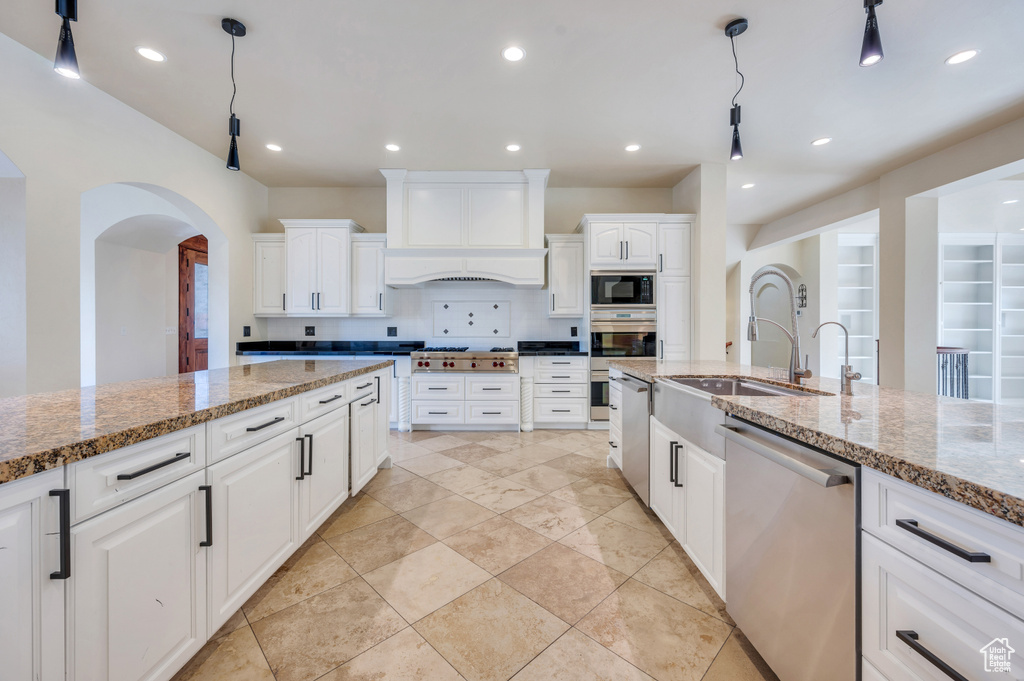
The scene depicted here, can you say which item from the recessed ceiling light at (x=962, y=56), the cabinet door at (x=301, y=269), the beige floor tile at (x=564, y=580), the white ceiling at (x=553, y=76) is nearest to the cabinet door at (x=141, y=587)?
the beige floor tile at (x=564, y=580)

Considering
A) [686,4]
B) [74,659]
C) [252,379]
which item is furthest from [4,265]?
[686,4]

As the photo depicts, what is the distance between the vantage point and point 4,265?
225cm

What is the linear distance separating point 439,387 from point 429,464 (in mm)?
1095

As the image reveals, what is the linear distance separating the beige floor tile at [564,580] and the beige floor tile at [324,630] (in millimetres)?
533

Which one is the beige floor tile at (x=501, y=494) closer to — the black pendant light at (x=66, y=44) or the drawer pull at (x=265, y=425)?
the drawer pull at (x=265, y=425)

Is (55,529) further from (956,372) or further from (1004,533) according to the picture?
(956,372)

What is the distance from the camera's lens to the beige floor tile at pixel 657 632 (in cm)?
128

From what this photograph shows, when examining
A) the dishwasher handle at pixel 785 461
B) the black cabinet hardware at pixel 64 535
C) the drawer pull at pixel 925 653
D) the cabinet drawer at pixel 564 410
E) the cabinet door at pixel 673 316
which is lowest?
the cabinet drawer at pixel 564 410

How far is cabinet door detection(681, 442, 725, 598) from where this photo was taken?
145 centimetres

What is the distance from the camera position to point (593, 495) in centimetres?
255

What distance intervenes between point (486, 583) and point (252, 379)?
144 cm

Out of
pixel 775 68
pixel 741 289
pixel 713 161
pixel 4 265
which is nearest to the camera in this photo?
pixel 4 265

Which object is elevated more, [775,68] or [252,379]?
[775,68]

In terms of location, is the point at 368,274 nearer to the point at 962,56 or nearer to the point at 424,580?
the point at 424,580
